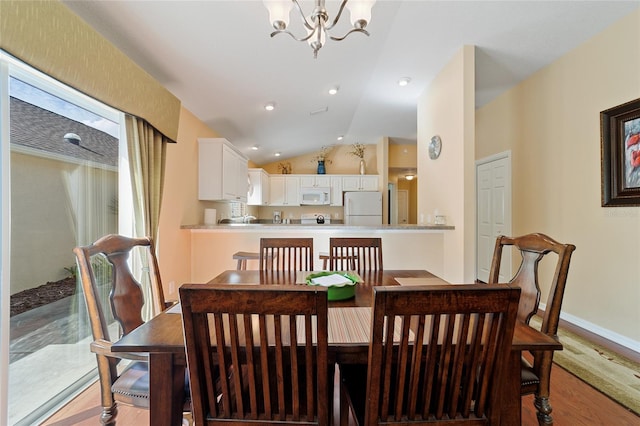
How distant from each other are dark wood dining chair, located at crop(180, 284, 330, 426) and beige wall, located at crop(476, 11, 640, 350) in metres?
3.00

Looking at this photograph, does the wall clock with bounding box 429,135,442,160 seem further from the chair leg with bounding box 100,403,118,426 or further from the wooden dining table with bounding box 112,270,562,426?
the chair leg with bounding box 100,403,118,426

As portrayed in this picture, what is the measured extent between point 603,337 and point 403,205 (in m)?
5.84

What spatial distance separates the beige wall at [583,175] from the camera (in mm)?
2502

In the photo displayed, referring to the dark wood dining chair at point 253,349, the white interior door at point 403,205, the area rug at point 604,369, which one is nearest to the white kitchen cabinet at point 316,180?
the white interior door at point 403,205

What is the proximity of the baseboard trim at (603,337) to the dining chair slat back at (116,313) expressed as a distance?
3.33 metres

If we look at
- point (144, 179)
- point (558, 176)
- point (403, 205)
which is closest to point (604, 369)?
point (558, 176)

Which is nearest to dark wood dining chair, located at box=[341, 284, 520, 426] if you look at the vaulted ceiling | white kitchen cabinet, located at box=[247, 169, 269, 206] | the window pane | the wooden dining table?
the wooden dining table

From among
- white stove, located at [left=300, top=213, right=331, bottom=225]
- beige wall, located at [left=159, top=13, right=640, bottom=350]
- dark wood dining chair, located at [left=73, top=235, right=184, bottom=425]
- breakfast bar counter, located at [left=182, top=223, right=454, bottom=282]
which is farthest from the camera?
white stove, located at [left=300, top=213, right=331, bottom=225]

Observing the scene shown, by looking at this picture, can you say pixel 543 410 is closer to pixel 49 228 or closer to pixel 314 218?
pixel 49 228

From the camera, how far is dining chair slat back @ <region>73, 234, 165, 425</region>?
120 centimetres

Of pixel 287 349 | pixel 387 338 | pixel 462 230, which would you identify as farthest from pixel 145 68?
pixel 462 230

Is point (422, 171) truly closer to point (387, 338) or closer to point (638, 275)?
point (638, 275)

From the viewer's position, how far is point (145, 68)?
91.7 inches

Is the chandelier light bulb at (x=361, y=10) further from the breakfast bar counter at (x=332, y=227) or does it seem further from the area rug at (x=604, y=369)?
the area rug at (x=604, y=369)
